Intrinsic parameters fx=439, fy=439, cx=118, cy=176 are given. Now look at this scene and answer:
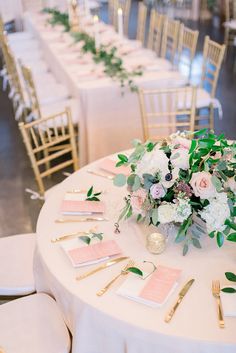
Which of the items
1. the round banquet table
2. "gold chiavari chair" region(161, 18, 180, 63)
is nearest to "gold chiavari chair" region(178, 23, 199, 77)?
"gold chiavari chair" region(161, 18, 180, 63)

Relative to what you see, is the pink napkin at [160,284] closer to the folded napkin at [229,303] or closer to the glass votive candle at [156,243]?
the glass votive candle at [156,243]

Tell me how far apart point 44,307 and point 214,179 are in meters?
0.96

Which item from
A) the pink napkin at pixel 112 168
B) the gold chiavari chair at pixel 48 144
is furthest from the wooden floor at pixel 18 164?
the pink napkin at pixel 112 168

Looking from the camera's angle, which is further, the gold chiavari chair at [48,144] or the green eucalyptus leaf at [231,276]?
the gold chiavari chair at [48,144]

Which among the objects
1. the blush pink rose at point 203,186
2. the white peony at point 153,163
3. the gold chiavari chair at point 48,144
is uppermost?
the white peony at point 153,163

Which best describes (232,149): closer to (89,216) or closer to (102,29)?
(89,216)

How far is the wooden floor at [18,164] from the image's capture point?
353 centimetres

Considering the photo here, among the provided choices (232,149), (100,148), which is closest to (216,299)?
(232,149)

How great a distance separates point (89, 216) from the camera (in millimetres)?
2094

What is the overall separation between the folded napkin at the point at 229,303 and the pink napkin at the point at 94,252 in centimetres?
47

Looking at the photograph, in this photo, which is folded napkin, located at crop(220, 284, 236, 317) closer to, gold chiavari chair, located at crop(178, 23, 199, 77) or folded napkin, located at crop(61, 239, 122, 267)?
folded napkin, located at crop(61, 239, 122, 267)

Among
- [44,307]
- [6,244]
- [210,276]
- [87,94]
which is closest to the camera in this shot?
[210,276]

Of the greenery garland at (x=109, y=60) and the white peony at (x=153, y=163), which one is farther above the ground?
the white peony at (x=153, y=163)

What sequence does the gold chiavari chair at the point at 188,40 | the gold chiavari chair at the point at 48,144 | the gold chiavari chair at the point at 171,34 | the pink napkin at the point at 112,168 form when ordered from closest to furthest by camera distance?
the pink napkin at the point at 112,168 → the gold chiavari chair at the point at 48,144 → the gold chiavari chair at the point at 188,40 → the gold chiavari chair at the point at 171,34
